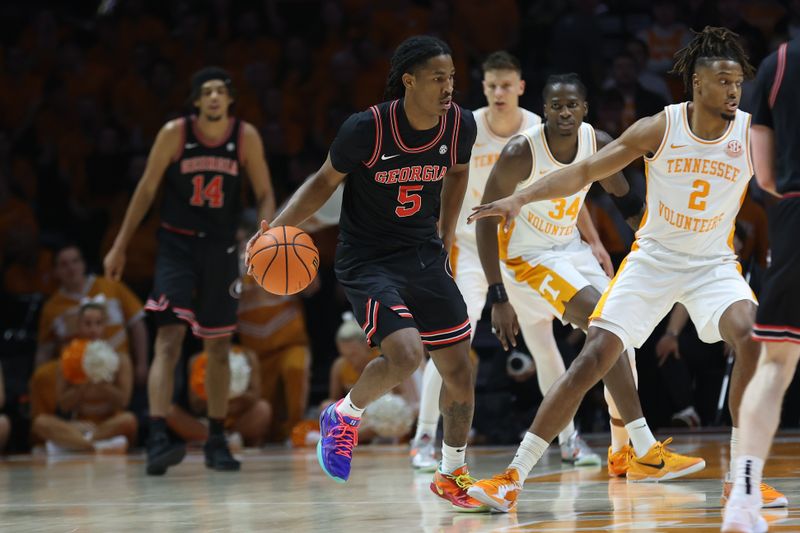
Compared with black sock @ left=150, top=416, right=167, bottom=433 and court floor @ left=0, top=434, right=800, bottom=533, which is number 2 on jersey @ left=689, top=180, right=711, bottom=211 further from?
black sock @ left=150, top=416, right=167, bottom=433

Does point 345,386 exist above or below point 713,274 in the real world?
below

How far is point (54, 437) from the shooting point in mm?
9328

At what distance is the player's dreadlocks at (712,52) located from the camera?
16.2 feet

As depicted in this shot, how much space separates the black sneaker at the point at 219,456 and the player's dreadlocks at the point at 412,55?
10.0 ft

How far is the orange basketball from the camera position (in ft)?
16.9

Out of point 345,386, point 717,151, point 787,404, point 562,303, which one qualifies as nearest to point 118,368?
point 345,386

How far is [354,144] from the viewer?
16.9 ft

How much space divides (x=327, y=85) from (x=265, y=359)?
123 inches

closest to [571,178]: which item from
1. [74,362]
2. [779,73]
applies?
[779,73]

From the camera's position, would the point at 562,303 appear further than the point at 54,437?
No

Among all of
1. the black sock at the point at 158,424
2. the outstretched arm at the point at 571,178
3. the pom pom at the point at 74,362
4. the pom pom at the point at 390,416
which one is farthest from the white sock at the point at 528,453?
the pom pom at the point at 74,362

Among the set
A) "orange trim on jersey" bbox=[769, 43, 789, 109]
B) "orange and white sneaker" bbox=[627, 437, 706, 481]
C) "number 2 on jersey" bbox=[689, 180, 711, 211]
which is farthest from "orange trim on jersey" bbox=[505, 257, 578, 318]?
"orange trim on jersey" bbox=[769, 43, 789, 109]

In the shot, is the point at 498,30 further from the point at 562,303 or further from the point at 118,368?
the point at 562,303

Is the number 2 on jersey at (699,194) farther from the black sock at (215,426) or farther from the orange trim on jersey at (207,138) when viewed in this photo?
the black sock at (215,426)
